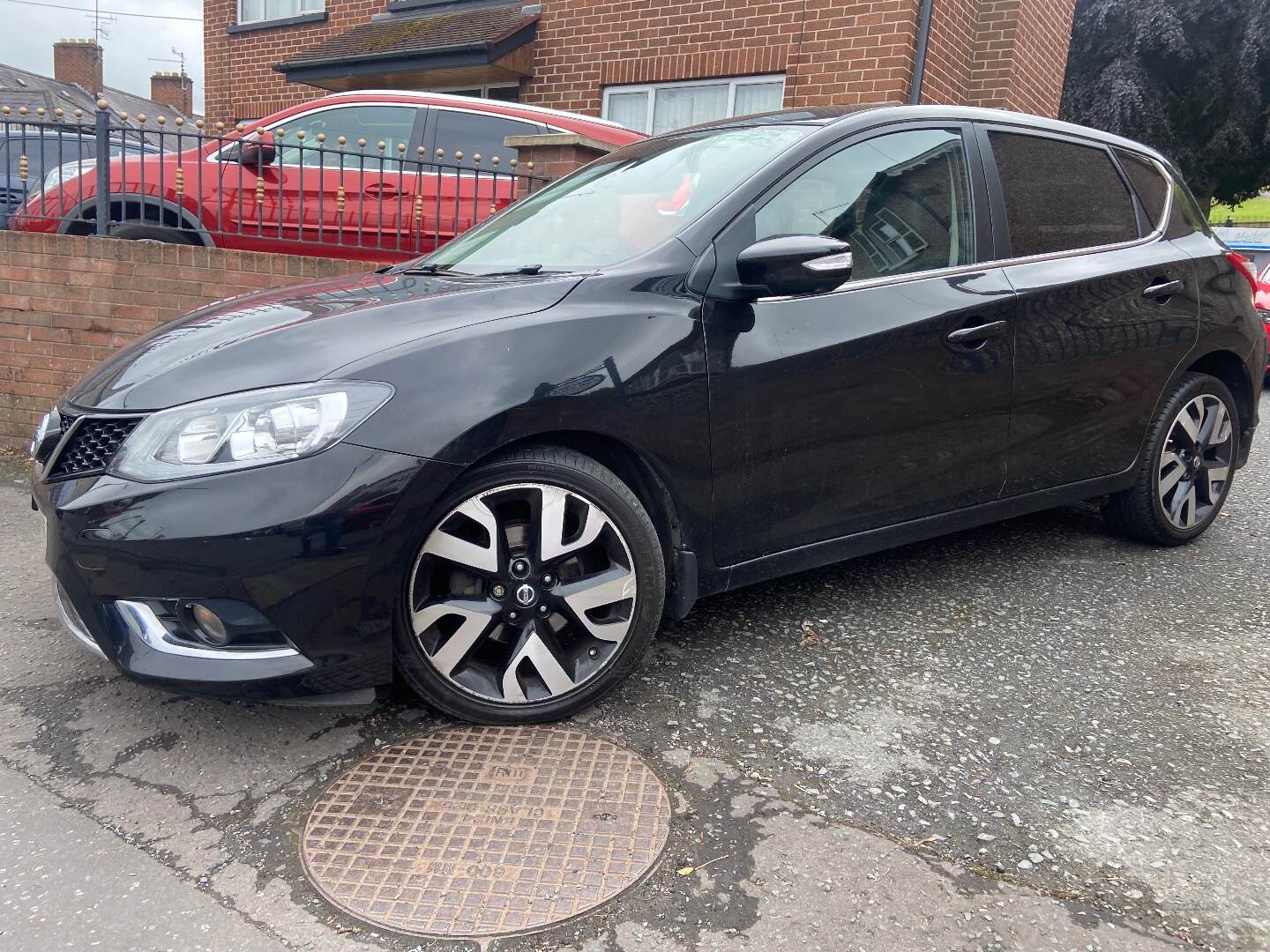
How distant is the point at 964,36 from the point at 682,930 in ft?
31.4

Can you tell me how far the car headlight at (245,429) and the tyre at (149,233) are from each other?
3970 mm

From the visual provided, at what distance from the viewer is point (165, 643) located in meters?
2.30

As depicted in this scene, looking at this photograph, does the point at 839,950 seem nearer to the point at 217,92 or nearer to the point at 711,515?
the point at 711,515

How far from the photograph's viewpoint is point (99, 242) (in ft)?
18.2

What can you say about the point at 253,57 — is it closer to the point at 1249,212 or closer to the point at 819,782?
the point at 819,782

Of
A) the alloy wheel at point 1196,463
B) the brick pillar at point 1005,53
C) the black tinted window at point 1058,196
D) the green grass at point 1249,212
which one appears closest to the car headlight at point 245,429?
the black tinted window at point 1058,196

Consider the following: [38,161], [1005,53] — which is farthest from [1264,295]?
[38,161]

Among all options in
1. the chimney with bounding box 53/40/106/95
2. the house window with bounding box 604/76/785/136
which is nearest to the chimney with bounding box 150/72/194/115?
the chimney with bounding box 53/40/106/95

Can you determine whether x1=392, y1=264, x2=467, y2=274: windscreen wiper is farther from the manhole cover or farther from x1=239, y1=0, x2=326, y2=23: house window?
x1=239, y1=0, x2=326, y2=23: house window

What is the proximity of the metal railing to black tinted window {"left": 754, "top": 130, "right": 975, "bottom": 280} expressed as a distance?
302 centimetres

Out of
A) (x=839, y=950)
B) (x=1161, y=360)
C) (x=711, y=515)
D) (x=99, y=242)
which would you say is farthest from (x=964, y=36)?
(x=839, y=950)

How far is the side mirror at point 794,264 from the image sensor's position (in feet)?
8.91

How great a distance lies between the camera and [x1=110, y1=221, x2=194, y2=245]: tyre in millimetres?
5840

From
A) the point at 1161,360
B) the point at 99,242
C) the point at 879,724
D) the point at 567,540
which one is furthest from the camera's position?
the point at 99,242
